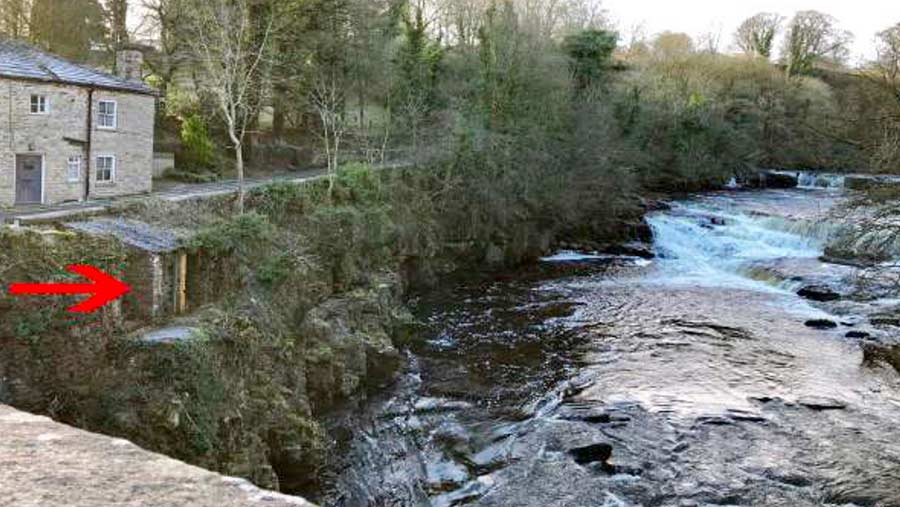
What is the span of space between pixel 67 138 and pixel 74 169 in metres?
1.07

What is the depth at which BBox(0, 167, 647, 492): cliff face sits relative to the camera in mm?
11555

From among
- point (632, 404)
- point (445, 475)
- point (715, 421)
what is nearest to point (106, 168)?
point (445, 475)

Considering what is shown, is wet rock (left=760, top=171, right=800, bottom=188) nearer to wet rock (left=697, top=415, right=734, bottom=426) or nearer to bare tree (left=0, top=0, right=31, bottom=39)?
wet rock (left=697, top=415, right=734, bottom=426)

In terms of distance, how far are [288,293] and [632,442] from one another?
342 inches

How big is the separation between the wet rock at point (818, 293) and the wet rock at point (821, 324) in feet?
11.1

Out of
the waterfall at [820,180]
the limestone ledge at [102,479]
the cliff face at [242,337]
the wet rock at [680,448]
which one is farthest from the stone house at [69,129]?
the waterfall at [820,180]

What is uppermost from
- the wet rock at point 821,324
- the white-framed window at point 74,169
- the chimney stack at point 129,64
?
the chimney stack at point 129,64

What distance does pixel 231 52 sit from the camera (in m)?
23.1

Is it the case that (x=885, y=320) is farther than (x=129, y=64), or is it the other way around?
(x=129, y=64)

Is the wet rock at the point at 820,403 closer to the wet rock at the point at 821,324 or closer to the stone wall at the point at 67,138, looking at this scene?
the wet rock at the point at 821,324

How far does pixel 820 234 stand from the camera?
35000mm

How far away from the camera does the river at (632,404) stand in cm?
1329

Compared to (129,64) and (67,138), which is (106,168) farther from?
(129,64)

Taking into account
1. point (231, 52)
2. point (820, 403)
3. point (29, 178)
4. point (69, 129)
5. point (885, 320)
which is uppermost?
point (231, 52)
